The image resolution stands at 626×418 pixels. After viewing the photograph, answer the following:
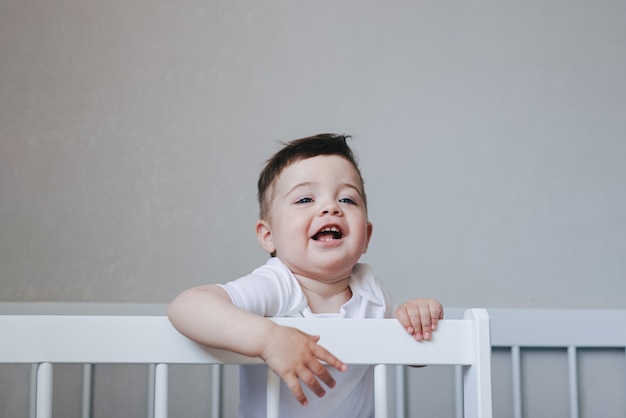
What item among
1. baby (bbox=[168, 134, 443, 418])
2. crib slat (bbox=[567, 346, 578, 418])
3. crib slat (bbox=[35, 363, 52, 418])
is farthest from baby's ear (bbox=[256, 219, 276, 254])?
crib slat (bbox=[567, 346, 578, 418])

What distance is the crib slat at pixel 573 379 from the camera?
1.35m

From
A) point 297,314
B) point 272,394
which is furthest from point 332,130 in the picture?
point 272,394

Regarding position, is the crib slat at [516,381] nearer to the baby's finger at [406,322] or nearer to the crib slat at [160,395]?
the baby's finger at [406,322]

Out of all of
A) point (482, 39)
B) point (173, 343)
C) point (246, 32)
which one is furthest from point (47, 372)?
point (482, 39)

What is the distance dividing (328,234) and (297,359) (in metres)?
0.29

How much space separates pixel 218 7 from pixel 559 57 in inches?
26.6

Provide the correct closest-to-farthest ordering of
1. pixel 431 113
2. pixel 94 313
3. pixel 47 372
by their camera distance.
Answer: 1. pixel 47 372
2. pixel 94 313
3. pixel 431 113

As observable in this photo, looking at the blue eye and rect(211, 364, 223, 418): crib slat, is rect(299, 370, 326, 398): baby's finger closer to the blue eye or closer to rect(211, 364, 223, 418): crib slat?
the blue eye

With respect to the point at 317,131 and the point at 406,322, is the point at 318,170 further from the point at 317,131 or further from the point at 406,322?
the point at 317,131

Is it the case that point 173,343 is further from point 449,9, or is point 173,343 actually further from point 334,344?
point 449,9

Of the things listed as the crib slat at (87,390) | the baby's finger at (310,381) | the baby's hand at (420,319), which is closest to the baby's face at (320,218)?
the baby's hand at (420,319)

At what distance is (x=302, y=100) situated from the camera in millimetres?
1478

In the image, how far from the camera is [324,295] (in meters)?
1.00

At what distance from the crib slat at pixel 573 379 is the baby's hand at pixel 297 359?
788 millimetres
